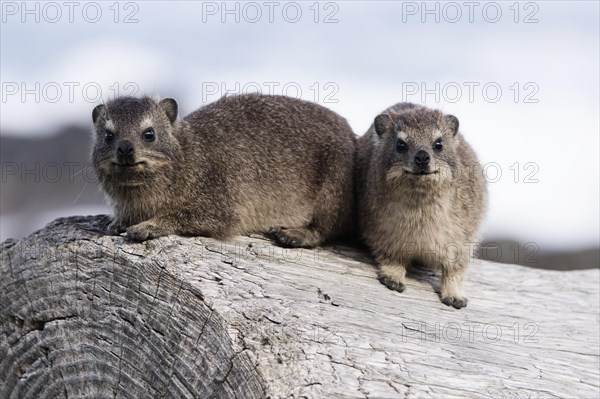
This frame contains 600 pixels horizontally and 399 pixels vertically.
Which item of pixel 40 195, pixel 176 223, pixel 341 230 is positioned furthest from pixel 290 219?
pixel 40 195

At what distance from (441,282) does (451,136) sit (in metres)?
1.49

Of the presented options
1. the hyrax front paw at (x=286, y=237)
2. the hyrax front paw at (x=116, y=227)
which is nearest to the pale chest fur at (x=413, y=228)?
the hyrax front paw at (x=286, y=237)

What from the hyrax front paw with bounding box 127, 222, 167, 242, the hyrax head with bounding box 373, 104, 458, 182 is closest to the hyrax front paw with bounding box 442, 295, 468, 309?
the hyrax head with bounding box 373, 104, 458, 182

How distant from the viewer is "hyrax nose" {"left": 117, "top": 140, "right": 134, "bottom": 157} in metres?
7.06

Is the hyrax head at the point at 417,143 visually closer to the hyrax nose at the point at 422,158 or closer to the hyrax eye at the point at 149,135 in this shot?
the hyrax nose at the point at 422,158

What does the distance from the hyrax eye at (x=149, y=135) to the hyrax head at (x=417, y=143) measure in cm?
228

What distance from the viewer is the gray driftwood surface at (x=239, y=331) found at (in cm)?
532

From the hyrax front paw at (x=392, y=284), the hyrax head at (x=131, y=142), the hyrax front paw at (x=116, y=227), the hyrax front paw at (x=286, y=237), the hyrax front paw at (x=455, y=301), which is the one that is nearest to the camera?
the hyrax front paw at (x=116, y=227)

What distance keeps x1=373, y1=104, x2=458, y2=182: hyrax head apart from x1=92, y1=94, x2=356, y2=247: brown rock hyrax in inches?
23.8

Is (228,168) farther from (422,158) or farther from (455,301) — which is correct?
(455,301)

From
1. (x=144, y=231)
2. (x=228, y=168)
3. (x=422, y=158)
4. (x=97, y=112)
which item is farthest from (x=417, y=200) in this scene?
(x=97, y=112)

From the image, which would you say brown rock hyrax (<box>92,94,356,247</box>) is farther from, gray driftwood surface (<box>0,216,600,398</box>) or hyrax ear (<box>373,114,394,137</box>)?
hyrax ear (<box>373,114,394,137</box>)

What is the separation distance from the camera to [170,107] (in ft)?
25.4

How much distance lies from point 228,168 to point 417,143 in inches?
74.3
